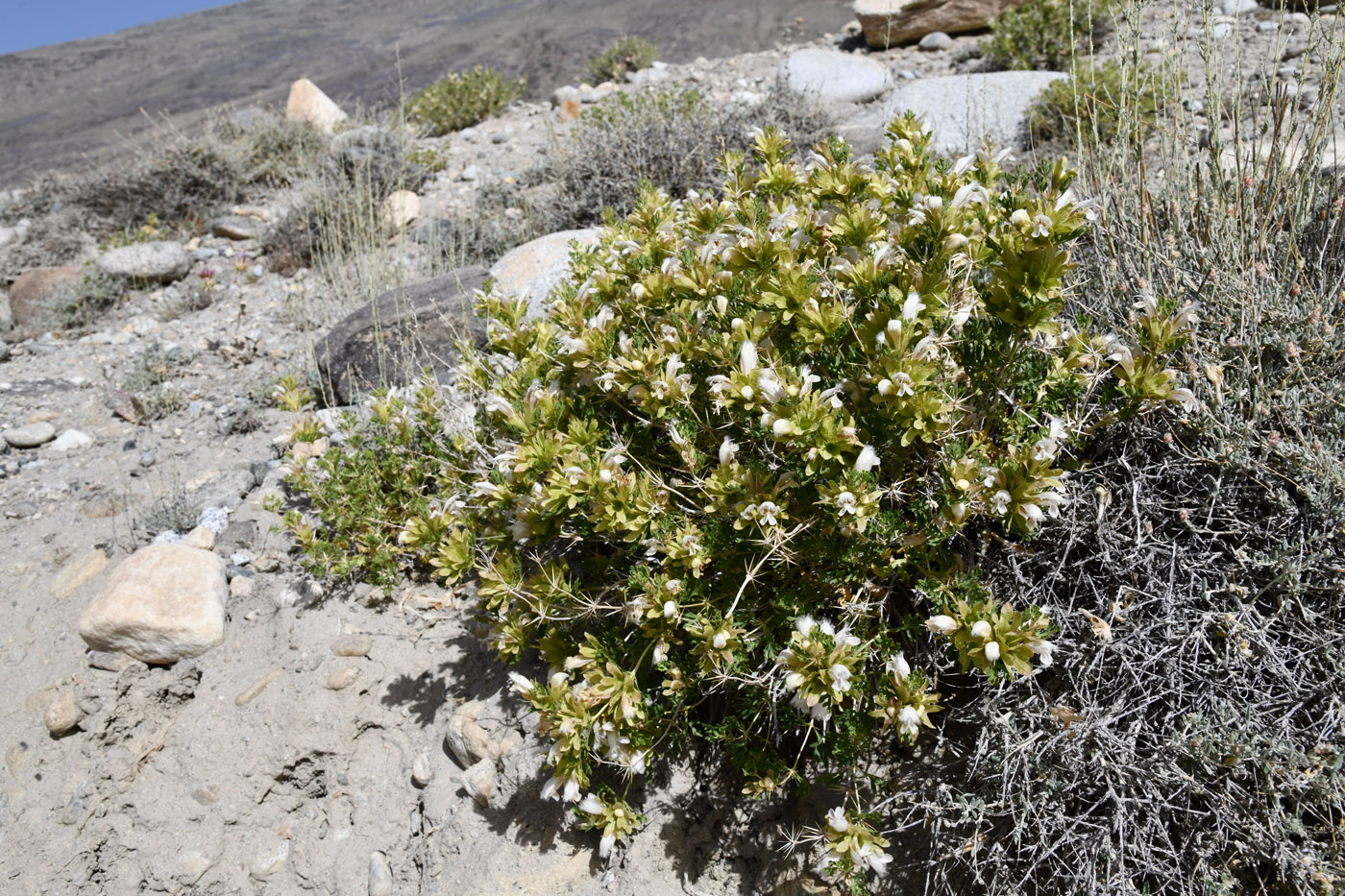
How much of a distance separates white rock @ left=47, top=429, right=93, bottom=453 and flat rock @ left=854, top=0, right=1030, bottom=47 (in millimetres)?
7853

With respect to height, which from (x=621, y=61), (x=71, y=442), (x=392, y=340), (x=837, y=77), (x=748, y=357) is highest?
(x=621, y=61)

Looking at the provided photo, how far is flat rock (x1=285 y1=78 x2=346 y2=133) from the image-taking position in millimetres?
8820

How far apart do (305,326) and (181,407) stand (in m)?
0.89

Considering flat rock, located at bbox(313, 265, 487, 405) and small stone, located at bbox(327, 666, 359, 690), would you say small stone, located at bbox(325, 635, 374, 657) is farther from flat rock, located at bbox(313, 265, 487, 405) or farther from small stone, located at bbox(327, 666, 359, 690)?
flat rock, located at bbox(313, 265, 487, 405)

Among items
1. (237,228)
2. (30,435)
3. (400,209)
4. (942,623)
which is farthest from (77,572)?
(237,228)

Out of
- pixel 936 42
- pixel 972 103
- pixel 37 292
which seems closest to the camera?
pixel 972 103

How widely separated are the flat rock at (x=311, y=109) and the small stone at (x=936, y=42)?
6202mm

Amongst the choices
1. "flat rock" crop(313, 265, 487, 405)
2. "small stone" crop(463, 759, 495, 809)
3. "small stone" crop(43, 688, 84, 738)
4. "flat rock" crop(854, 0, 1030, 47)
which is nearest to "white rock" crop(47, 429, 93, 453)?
"flat rock" crop(313, 265, 487, 405)

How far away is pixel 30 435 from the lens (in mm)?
4484

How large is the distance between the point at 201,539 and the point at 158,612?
1.53 feet

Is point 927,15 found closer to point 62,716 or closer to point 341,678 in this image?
point 341,678

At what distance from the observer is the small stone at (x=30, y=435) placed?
446cm

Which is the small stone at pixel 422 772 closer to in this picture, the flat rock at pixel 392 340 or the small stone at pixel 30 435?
the flat rock at pixel 392 340

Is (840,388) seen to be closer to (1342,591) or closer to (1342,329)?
(1342,591)
